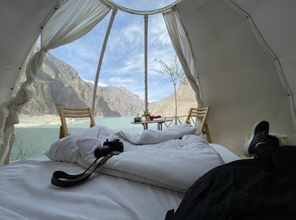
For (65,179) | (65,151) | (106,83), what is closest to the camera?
(65,179)

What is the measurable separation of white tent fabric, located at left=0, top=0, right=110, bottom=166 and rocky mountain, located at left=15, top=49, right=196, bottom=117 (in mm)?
426

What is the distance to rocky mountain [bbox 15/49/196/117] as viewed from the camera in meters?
2.40

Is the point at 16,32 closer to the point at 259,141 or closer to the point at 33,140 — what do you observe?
the point at 33,140

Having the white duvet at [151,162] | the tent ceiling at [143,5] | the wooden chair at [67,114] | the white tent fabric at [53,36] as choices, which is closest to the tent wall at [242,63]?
Answer: the tent ceiling at [143,5]

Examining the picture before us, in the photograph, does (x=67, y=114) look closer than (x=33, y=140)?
Yes

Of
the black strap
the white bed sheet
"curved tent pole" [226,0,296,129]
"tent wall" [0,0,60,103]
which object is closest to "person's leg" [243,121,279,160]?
the white bed sheet

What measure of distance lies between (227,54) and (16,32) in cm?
277

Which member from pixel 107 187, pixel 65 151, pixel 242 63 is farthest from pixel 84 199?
pixel 242 63

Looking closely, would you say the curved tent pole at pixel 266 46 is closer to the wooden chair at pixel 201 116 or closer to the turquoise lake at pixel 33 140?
the wooden chair at pixel 201 116

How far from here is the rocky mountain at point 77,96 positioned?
2.40 meters

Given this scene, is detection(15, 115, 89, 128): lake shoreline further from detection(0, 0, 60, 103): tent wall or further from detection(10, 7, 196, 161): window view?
detection(0, 0, 60, 103): tent wall

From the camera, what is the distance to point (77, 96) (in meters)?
2.71

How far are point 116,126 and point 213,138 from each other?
1.97 metres

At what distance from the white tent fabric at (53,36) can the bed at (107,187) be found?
1.17 m
